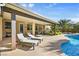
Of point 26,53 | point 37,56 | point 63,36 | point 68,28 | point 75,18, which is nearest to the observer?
point 37,56

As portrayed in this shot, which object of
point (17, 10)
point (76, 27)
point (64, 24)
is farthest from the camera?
point (64, 24)

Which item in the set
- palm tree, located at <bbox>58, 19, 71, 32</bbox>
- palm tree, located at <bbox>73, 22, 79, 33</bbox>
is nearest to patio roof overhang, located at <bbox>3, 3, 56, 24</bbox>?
palm tree, located at <bbox>58, 19, 71, 32</bbox>

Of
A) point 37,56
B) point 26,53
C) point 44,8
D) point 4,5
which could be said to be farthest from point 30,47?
point 4,5

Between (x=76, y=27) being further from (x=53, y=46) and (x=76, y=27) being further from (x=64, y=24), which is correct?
(x=53, y=46)

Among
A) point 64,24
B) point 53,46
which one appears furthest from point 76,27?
point 53,46

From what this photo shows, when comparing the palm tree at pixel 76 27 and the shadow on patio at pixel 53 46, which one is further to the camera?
the palm tree at pixel 76 27

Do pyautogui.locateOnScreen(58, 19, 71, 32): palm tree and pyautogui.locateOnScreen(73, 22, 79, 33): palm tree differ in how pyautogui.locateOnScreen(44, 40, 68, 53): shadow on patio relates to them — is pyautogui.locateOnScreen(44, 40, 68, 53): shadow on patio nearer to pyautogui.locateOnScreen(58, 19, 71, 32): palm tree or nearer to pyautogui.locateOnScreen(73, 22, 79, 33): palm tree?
pyautogui.locateOnScreen(58, 19, 71, 32): palm tree

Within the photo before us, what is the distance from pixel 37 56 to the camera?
266 inches

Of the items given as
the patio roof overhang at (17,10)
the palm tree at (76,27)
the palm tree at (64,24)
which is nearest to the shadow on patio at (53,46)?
the palm tree at (64,24)

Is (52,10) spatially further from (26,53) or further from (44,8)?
(26,53)

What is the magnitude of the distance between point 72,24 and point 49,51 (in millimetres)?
2076

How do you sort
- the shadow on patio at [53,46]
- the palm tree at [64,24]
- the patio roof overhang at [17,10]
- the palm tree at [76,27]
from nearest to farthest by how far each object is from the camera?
the patio roof overhang at [17,10] → the shadow on patio at [53,46] → the palm tree at [76,27] → the palm tree at [64,24]

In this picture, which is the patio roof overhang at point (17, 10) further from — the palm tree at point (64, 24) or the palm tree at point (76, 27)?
the palm tree at point (76, 27)

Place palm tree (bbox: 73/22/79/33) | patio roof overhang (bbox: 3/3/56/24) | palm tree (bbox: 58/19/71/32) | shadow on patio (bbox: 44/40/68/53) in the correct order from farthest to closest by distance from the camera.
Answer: palm tree (bbox: 58/19/71/32) → palm tree (bbox: 73/22/79/33) → shadow on patio (bbox: 44/40/68/53) → patio roof overhang (bbox: 3/3/56/24)
